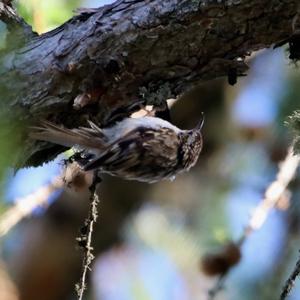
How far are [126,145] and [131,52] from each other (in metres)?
0.26

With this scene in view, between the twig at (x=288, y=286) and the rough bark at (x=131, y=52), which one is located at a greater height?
the rough bark at (x=131, y=52)

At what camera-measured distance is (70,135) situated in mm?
2168

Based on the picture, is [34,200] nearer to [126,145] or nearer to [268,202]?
[126,145]

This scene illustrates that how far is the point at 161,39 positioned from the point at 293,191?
1.71 metres

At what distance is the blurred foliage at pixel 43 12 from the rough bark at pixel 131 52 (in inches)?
16.3

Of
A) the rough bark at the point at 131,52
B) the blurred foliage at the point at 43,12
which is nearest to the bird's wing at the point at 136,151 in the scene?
the rough bark at the point at 131,52

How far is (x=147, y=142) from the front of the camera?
2297mm

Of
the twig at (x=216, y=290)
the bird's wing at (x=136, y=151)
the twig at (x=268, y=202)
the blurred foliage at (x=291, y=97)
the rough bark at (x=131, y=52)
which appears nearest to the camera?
the rough bark at (x=131, y=52)

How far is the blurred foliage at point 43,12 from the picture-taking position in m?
2.64

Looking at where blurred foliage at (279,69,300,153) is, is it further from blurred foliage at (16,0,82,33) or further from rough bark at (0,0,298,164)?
rough bark at (0,0,298,164)

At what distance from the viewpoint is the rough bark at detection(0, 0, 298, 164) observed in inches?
82.6

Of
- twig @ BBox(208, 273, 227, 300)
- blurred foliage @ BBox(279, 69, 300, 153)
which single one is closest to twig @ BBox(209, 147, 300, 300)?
twig @ BBox(208, 273, 227, 300)

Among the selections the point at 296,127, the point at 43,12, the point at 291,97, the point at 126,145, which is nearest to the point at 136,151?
the point at 126,145

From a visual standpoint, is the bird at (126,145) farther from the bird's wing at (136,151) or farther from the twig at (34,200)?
the twig at (34,200)
